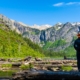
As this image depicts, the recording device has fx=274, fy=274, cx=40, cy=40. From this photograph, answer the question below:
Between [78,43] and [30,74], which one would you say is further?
[78,43]

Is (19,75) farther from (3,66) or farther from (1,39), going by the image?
(1,39)

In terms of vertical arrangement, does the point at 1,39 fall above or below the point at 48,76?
above

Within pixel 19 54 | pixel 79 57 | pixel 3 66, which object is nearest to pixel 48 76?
pixel 79 57

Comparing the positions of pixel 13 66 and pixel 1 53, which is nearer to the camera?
pixel 13 66

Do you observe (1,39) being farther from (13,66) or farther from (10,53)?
(13,66)

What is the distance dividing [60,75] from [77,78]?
0.75 meters

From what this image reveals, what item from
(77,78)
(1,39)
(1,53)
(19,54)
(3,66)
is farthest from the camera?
(1,39)

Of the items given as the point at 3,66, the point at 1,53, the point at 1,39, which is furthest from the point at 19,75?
the point at 1,39

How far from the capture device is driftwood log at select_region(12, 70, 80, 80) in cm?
1192

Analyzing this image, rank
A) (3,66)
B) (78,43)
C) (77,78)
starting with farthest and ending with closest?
(3,66)
(78,43)
(77,78)

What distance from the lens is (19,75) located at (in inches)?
487

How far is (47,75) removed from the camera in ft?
39.7

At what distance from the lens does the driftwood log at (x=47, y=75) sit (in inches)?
469

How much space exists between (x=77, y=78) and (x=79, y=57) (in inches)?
77.5
